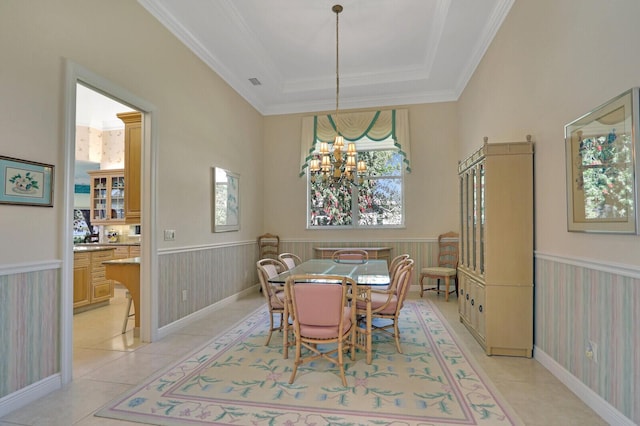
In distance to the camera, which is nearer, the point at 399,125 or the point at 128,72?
the point at 128,72

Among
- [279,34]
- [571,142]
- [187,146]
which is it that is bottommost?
[571,142]

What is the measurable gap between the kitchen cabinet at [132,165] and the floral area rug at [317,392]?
187 centimetres

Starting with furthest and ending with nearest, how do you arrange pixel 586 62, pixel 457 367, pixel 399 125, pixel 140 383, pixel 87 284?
pixel 399 125
pixel 87 284
pixel 457 367
pixel 140 383
pixel 586 62

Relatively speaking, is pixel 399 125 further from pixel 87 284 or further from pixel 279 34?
pixel 87 284

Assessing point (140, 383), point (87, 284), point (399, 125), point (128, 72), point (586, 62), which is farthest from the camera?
point (399, 125)

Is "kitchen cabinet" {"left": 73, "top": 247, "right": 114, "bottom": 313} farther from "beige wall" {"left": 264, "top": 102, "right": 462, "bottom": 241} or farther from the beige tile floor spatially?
"beige wall" {"left": 264, "top": 102, "right": 462, "bottom": 241}

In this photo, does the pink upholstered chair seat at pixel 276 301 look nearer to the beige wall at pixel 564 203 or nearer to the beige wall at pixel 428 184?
the beige wall at pixel 564 203

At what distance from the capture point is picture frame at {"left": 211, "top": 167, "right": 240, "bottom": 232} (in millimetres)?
4820

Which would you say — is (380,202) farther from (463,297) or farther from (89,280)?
(89,280)

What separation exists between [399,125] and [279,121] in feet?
7.63

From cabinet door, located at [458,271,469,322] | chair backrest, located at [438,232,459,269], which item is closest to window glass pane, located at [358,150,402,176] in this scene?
chair backrest, located at [438,232,459,269]

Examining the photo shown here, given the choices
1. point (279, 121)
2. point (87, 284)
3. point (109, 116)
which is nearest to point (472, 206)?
point (279, 121)

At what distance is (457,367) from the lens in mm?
2904

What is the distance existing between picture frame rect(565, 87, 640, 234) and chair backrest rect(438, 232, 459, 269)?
346cm
